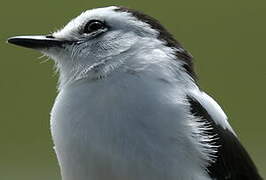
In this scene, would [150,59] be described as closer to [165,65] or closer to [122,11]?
[165,65]

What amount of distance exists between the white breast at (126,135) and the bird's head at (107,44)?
0.14m

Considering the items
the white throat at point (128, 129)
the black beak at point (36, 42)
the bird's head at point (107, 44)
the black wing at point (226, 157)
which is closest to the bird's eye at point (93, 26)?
the bird's head at point (107, 44)

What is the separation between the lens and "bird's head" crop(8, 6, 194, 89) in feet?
13.9

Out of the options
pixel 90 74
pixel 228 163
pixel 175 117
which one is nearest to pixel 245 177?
pixel 228 163

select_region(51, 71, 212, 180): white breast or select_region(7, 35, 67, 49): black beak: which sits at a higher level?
select_region(7, 35, 67, 49): black beak

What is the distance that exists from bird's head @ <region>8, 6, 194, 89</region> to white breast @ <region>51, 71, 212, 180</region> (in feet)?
0.46

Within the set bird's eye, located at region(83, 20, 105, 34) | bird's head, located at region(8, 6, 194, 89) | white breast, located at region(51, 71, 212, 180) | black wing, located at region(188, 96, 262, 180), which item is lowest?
black wing, located at region(188, 96, 262, 180)

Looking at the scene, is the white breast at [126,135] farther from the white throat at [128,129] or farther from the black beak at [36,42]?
the black beak at [36,42]

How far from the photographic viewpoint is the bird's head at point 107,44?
423 cm

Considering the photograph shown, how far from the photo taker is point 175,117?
13.3 ft

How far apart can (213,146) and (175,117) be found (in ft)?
0.99

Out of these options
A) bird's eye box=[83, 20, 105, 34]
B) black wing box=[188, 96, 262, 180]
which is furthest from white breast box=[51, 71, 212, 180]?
bird's eye box=[83, 20, 105, 34]

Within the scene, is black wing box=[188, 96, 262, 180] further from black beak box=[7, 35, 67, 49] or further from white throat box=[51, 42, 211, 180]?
black beak box=[7, 35, 67, 49]

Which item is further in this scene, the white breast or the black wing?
the black wing
